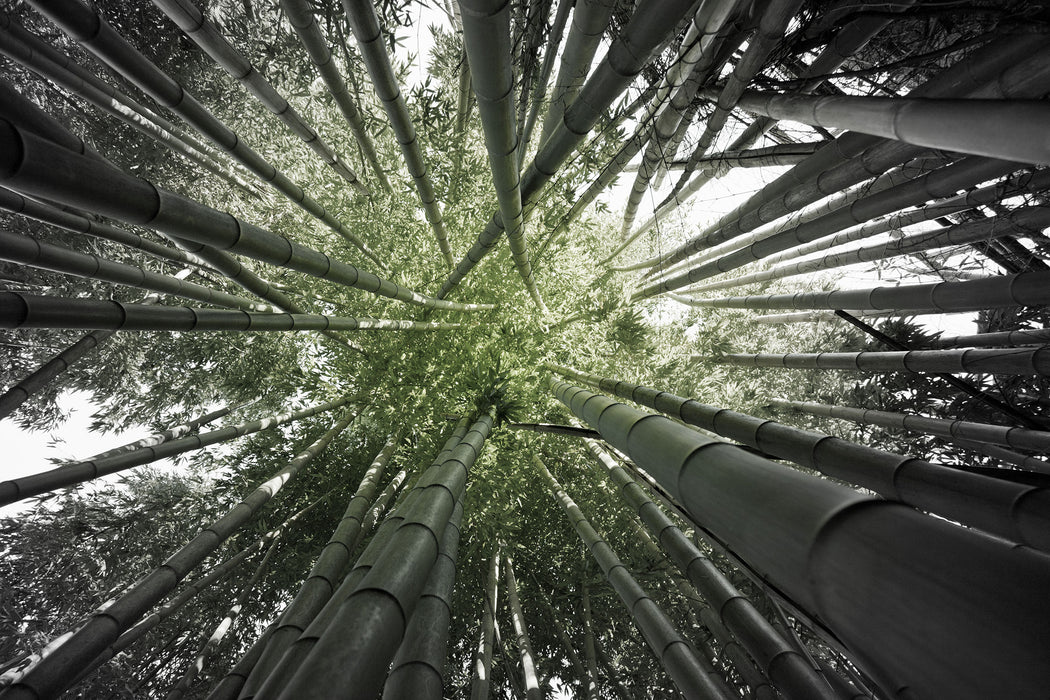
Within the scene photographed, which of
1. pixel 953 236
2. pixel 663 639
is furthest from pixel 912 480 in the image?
pixel 953 236

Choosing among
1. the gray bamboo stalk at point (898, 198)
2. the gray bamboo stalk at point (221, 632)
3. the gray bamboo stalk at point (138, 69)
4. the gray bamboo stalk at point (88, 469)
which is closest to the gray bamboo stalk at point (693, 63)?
the gray bamboo stalk at point (898, 198)

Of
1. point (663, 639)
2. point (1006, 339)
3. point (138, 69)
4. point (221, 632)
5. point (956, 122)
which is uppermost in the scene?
point (138, 69)

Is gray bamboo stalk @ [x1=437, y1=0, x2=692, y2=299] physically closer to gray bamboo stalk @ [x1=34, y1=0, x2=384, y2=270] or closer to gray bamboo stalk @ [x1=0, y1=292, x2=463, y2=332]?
gray bamboo stalk @ [x1=0, y1=292, x2=463, y2=332]

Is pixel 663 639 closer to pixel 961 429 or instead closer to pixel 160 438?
pixel 961 429

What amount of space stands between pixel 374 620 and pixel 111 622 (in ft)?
7.01

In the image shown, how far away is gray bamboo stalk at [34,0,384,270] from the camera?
7.02ft

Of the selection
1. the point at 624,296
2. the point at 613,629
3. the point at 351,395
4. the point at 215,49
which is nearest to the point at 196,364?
the point at 351,395

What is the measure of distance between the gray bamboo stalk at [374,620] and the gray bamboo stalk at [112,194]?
4.00 feet

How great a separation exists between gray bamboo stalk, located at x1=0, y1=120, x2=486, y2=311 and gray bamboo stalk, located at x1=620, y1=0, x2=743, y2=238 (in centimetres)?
191

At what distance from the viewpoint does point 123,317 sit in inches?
82.7

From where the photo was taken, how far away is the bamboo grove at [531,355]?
1.11 metres

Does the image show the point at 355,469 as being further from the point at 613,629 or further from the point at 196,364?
the point at 613,629

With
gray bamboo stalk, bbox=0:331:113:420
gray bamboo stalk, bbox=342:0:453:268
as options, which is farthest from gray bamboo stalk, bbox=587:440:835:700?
gray bamboo stalk, bbox=0:331:113:420

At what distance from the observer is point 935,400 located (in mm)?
5168
